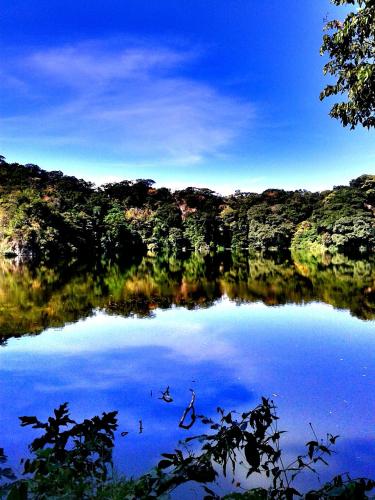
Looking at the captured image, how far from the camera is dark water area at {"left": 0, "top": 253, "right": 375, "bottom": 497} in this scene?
6.17 metres

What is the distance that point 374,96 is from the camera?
8555mm

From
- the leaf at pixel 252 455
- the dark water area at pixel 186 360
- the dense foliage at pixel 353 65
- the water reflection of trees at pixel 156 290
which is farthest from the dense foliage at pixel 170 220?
the leaf at pixel 252 455

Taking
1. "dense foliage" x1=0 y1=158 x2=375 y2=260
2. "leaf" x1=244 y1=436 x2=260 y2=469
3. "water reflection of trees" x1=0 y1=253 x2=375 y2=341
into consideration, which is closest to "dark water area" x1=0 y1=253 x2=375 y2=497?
"water reflection of trees" x1=0 y1=253 x2=375 y2=341

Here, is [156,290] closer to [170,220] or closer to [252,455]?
[252,455]

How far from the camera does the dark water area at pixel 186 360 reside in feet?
20.2

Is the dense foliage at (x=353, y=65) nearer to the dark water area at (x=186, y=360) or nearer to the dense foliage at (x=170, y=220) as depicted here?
the dark water area at (x=186, y=360)

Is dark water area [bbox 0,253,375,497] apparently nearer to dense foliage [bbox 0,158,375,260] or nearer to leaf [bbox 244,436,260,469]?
leaf [bbox 244,436,260,469]

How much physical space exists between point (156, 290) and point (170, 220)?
33.4m

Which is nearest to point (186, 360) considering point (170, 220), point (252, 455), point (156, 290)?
point (252, 455)

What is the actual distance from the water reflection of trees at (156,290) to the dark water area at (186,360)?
5.0 inches

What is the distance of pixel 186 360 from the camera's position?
31.7ft

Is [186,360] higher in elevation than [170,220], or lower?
lower

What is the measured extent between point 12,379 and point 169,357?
11.4ft

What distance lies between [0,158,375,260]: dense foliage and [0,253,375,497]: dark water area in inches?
969
